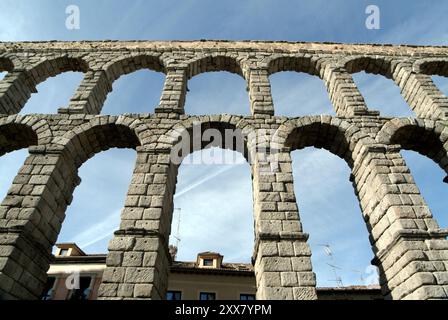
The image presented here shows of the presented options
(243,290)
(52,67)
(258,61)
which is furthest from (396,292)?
(243,290)

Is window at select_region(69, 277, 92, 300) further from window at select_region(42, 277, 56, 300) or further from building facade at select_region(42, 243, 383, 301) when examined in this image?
window at select_region(42, 277, 56, 300)

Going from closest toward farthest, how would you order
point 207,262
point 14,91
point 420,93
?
point 420,93
point 14,91
point 207,262

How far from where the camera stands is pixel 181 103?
991 cm

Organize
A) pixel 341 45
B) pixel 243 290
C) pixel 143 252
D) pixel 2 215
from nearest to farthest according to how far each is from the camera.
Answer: pixel 143 252, pixel 2 215, pixel 341 45, pixel 243 290

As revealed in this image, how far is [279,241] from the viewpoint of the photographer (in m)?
6.34

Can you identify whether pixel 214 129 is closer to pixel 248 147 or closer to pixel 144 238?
pixel 248 147

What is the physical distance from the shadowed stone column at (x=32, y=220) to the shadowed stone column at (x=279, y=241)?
4.77 metres

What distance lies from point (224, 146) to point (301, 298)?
474 centimetres

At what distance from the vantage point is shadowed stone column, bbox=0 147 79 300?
624cm

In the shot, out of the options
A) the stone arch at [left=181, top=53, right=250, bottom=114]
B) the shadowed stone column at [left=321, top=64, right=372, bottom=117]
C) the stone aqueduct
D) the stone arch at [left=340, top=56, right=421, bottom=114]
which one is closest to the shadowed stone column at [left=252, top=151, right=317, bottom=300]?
the stone aqueduct

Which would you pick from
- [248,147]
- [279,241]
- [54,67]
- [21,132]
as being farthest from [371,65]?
[21,132]

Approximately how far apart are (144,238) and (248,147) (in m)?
3.59
